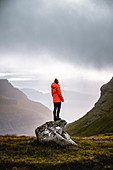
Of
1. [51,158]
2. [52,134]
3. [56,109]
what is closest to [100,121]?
[56,109]

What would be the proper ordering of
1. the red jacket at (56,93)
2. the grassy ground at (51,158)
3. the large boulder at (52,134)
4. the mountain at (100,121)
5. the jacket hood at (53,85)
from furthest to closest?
the mountain at (100,121), the jacket hood at (53,85), the red jacket at (56,93), the large boulder at (52,134), the grassy ground at (51,158)

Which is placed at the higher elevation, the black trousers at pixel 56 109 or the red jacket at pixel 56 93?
the red jacket at pixel 56 93

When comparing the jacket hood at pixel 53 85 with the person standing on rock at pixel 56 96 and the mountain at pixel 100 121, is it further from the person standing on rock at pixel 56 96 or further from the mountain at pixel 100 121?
the mountain at pixel 100 121

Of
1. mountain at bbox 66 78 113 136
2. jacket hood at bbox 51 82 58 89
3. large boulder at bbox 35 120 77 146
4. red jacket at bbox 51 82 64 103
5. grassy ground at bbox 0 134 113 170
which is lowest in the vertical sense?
mountain at bbox 66 78 113 136

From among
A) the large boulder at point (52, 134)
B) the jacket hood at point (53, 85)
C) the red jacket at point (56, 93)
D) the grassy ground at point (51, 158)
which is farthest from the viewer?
the jacket hood at point (53, 85)

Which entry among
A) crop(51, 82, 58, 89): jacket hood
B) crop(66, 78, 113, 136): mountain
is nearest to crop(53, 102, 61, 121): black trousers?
crop(51, 82, 58, 89): jacket hood

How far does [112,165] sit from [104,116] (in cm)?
15776

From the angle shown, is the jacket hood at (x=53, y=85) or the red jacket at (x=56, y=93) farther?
the jacket hood at (x=53, y=85)

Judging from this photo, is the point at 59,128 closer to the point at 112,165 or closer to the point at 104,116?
the point at 112,165

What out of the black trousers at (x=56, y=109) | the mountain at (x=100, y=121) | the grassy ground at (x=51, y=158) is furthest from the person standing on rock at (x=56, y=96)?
the mountain at (x=100, y=121)

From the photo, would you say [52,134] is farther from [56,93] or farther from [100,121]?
[100,121]

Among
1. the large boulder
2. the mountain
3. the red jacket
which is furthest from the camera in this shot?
the mountain

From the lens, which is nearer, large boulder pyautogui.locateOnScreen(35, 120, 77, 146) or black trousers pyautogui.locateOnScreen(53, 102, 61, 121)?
large boulder pyautogui.locateOnScreen(35, 120, 77, 146)

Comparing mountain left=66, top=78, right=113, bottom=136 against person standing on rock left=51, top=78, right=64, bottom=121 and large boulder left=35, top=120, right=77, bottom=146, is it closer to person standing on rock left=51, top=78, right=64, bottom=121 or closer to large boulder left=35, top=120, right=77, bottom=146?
person standing on rock left=51, top=78, right=64, bottom=121
